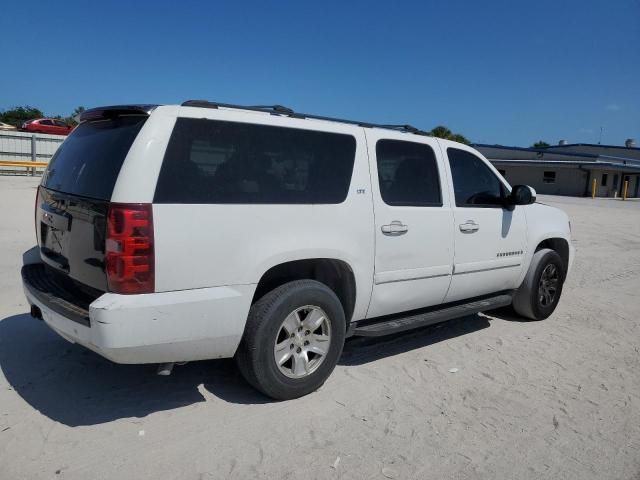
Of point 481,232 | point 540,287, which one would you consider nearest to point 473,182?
point 481,232

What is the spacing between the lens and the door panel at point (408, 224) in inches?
163

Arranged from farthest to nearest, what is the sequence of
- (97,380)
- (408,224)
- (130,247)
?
1. (408,224)
2. (97,380)
3. (130,247)

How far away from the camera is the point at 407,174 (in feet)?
14.6

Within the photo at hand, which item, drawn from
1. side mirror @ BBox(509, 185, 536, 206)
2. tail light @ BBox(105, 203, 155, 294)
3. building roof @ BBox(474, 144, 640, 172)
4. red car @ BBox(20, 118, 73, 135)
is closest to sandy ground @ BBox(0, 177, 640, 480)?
tail light @ BBox(105, 203, 155, 294)

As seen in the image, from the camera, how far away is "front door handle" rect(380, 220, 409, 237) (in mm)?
4094

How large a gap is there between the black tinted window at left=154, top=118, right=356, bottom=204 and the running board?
108 centimetres

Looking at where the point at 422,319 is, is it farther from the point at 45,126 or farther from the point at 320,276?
the point at 45,126

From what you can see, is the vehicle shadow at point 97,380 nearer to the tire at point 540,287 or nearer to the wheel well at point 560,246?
the tire at point 540,287

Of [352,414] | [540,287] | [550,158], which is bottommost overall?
[352,414]

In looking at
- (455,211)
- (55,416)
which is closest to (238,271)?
(55,416)

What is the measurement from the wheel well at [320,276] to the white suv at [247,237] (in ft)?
0.05

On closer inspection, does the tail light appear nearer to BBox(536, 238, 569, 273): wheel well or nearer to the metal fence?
BBox(536, 238, 569, 273): wheel well

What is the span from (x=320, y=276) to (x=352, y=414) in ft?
3.40

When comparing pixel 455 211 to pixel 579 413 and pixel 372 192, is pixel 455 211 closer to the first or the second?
pixel 372 192
